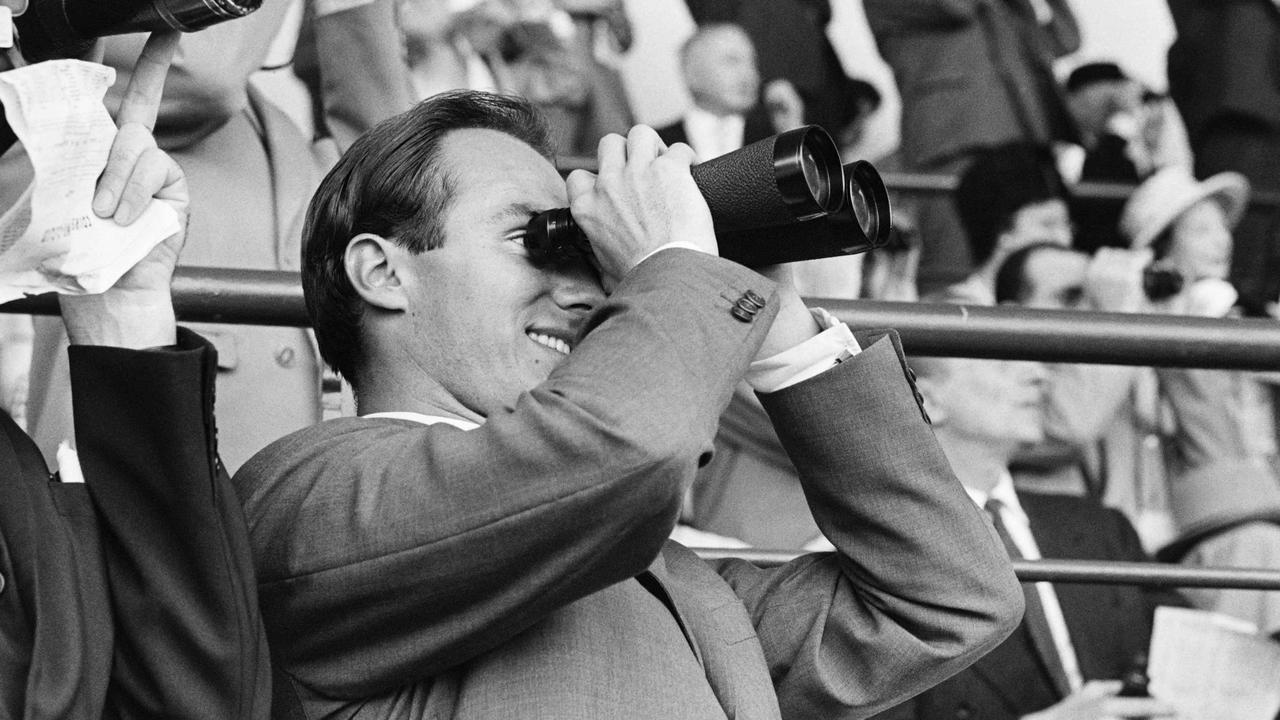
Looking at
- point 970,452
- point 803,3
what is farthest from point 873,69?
point 970,452

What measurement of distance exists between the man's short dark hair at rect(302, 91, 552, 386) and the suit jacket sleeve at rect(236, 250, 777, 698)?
23 cm

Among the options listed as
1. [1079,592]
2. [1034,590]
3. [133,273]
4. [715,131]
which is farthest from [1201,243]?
[133,273]

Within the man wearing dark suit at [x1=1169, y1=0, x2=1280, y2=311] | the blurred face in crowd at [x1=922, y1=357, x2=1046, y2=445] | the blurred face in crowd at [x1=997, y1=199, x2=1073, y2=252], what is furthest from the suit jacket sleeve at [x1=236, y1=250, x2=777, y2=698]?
the man wearing dark suit at [x1=1169, y1=0, x2=1280, y2=311]

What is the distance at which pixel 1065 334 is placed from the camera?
180 cm

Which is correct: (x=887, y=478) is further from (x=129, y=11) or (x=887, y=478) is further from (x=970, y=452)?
(x=970, y=452)

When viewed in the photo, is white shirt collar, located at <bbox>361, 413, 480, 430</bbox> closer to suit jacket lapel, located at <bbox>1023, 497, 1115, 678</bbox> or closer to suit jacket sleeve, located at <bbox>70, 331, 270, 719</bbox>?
suit jacket sleeve, located at <bbox>70, 331, 270, 719</bbox>

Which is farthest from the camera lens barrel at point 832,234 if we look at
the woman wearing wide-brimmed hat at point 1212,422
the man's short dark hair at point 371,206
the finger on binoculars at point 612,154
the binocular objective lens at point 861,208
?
the woman wearing wide-brimmed hat at point 1212,422

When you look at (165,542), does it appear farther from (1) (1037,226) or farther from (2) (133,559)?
(1) (1037,226)

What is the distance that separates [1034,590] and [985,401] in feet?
1.13

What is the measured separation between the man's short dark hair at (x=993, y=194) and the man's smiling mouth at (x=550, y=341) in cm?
224

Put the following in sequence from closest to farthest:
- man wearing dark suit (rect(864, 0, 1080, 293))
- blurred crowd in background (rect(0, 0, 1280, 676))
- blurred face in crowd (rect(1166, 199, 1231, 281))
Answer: blurred crowd in background (rect(0, 0, 1280, 676))
blurred face in crowd (rect(1166, 199, 1231, 281))
man wearing dark suit (rect(864, 0, 1080, 293))

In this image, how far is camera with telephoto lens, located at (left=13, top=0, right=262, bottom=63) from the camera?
1.33 meters

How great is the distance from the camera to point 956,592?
158 cm

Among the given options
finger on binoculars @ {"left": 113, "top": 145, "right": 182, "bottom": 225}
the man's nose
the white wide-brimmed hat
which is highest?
finger on binoculars @ {"left": 113, "top": 145, "right": 182, "bottom": 225}
